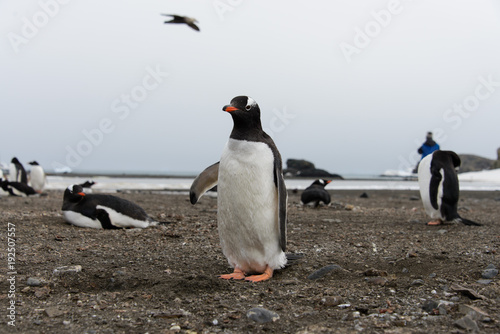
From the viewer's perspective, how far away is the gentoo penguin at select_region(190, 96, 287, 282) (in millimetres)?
3652

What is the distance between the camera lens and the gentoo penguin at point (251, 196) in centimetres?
365

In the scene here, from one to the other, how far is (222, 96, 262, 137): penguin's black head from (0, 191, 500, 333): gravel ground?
1.23m

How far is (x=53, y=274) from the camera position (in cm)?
351

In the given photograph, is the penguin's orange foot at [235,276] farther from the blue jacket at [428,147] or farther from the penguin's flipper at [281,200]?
the blue jacket at [428,147]

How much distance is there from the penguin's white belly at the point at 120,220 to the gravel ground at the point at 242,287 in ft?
2.31

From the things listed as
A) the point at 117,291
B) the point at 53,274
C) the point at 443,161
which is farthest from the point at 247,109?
the point at 443,161

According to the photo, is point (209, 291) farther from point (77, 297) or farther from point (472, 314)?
point (472, 314)

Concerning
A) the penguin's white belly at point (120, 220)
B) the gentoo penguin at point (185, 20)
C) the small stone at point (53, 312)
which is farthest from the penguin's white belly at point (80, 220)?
the small stone at point (53, 312)

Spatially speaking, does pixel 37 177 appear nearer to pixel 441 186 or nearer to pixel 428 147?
pixel 428 147

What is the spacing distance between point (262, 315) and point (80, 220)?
4.35 meters

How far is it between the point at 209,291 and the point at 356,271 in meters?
1.30

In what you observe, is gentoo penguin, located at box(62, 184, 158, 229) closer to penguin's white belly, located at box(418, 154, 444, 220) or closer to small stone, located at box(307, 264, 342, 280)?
small stone, located at box(307, 264, 342, 280)

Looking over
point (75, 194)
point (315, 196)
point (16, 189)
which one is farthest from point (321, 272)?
point (16, 189)

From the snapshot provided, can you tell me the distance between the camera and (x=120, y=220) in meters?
6.27
